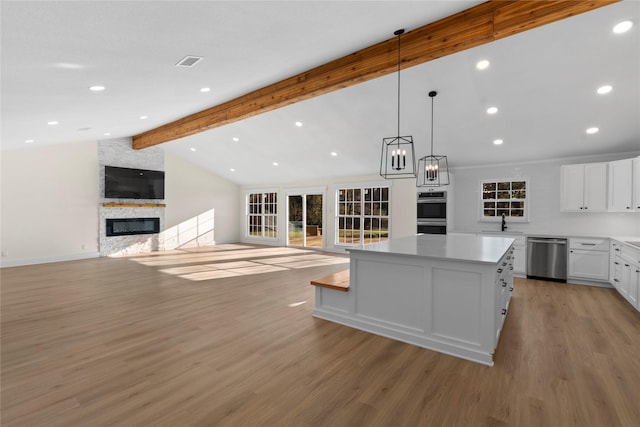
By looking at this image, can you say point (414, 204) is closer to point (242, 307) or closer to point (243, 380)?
point (242, 307)

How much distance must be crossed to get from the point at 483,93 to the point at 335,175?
5175mm

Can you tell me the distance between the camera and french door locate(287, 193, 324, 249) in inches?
408

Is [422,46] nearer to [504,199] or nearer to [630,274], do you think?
[630,274]

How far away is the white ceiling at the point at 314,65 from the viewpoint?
7.76 ft

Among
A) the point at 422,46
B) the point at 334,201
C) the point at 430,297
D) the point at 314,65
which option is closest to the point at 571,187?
the point at 422,46

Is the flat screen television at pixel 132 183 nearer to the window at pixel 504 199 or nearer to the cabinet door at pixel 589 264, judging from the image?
the window at pixel 504 199

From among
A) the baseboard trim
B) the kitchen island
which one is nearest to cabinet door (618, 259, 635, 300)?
the kitchen island

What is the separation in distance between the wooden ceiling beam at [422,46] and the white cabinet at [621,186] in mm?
3799

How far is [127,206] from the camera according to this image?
8.95 m

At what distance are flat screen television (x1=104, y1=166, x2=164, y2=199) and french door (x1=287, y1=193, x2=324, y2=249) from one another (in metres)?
4.05

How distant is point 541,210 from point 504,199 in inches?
26.8

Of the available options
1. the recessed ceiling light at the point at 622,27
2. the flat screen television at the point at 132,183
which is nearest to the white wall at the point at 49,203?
the flat screen television at the point at 132,183

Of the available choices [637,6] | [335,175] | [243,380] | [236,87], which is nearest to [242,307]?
[243,380]

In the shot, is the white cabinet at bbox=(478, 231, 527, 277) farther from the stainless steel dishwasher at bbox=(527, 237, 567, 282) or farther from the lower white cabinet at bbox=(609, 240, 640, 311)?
the lower white cabinet at bbox=(609, 240, 640, 311)
